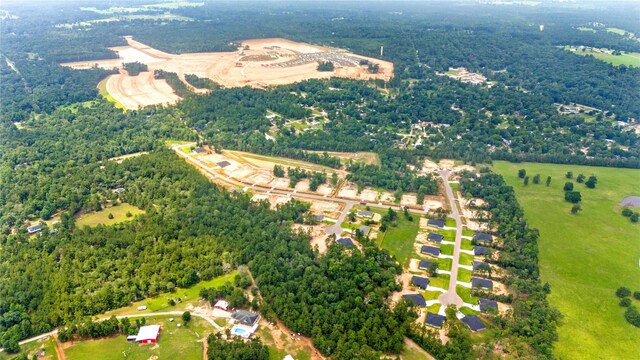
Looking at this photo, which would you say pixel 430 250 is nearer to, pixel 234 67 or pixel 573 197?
pixel 573 197

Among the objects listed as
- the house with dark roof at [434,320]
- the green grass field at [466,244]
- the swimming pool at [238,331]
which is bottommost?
the swimming pool at [238,331]

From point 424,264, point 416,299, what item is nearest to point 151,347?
point 416,299

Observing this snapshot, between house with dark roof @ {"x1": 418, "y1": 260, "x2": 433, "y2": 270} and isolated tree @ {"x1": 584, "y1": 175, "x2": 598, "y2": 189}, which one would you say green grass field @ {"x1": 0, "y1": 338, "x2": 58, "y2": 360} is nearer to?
house with dark roof @ {"x1": 418, "y1": 260, "x2": 433, "y2": 270}

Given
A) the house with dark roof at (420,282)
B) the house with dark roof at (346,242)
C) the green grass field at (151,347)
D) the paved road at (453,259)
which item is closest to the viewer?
the green grass field at (151,347)

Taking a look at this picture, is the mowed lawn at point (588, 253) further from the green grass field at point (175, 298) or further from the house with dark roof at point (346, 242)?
the green grass field at point (175, 298)

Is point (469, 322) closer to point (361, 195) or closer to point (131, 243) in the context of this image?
point (361, 195)

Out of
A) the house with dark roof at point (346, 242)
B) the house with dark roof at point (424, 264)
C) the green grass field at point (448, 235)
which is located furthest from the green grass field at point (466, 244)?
the house with dark roof at point (346, 242)

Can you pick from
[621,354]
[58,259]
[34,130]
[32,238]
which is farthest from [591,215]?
[34,130]
